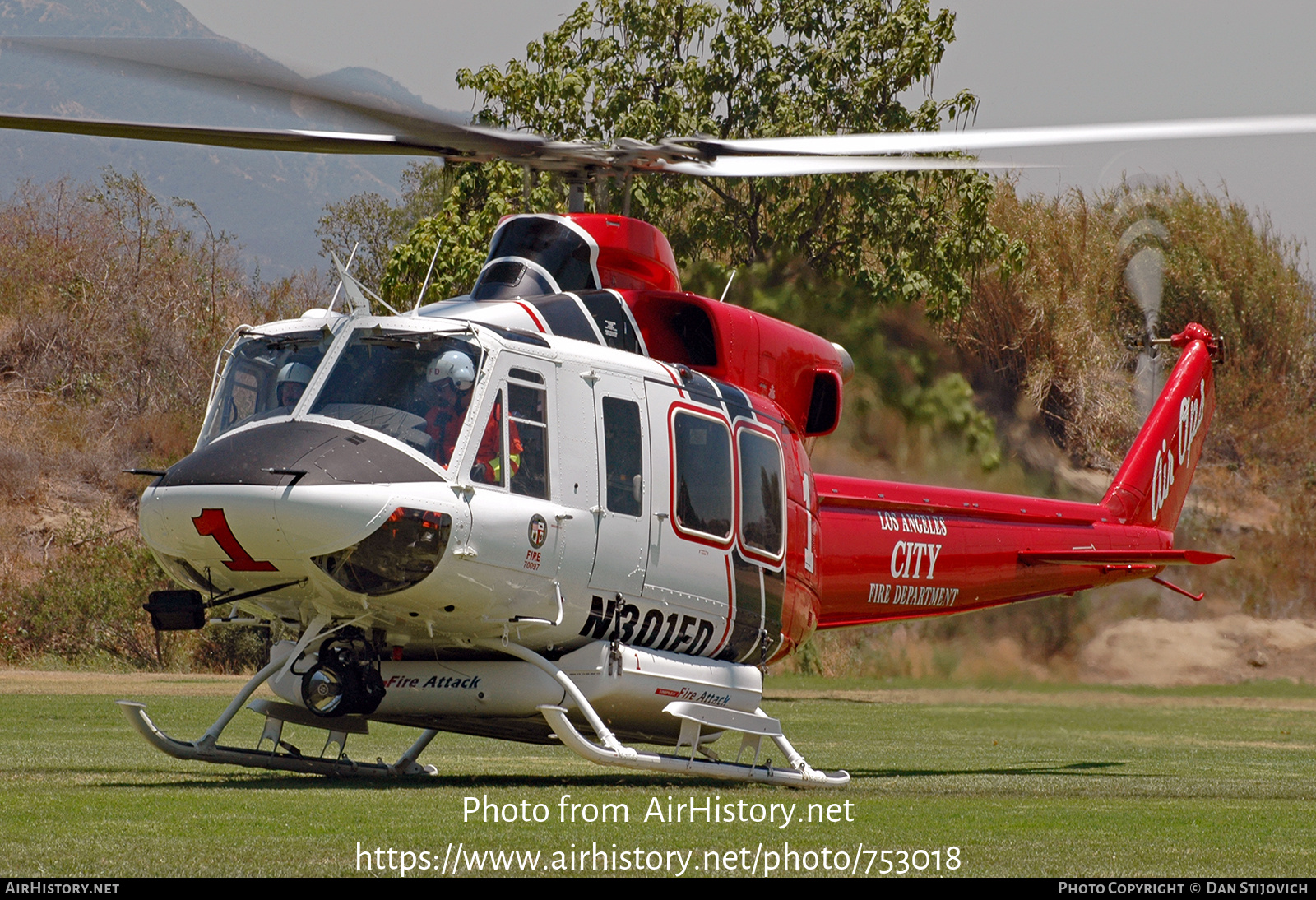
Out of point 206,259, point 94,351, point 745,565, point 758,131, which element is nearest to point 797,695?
point 758,131

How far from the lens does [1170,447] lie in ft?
63.1

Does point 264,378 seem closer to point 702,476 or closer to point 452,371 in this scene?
point 452,371

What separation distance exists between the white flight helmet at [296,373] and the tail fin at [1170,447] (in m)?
10.5

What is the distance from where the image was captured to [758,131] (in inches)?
1252

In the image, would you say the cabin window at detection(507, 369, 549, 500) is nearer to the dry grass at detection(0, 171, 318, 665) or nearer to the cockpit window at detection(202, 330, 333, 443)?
the cockpit window at detection(202, 330, 333, 443)

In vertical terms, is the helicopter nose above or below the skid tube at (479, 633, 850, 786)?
above

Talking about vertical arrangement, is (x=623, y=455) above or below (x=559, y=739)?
above

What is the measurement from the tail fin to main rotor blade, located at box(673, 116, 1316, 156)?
8641 millimetres

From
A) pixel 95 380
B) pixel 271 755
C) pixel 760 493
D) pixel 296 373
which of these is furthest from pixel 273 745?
pixel 95 380

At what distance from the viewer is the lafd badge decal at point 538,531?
10109 millimetres

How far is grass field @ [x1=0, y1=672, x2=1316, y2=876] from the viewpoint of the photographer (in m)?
7.59

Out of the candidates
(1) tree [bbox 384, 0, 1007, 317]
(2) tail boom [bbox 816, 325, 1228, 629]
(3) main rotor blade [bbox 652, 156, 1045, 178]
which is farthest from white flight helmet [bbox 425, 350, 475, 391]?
(1) tree [bbox 384, 0, 1007, 317]

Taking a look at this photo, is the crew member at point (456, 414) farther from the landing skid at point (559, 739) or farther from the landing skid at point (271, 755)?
the landing skid at point (271, 755)

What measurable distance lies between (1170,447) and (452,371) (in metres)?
12.0
